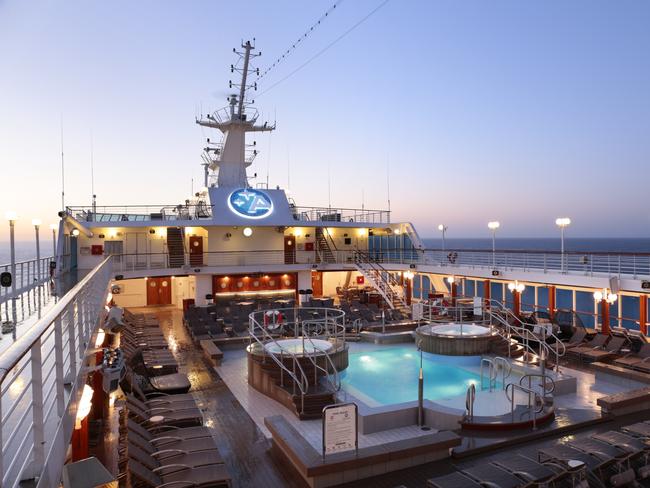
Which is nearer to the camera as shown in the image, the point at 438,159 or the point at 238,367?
the point at 238,367

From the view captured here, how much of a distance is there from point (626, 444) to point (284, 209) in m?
18.6

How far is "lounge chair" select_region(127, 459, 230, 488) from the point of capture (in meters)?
4.90

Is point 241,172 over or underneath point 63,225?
over

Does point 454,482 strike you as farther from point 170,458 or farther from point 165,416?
point 165,416

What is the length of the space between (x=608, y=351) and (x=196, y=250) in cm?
1712

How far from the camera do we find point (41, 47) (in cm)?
1875

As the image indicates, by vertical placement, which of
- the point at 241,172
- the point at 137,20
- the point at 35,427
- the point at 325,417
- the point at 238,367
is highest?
the point at 137,20

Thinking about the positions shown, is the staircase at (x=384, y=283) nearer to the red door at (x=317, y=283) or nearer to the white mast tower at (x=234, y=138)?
the red door at (x=317, y=283)

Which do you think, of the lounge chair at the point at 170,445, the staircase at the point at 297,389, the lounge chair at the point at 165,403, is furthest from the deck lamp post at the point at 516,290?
the lounge chair at the point at 170,445

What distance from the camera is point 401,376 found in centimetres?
1141

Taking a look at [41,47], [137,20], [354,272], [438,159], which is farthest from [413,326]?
[438,159]

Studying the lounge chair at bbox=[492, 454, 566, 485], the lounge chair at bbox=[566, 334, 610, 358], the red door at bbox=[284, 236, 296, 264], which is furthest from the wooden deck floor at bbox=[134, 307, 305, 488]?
the red door at bbox=[284, 236, 296, 264]

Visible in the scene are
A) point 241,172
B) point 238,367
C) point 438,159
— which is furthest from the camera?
point 438,159

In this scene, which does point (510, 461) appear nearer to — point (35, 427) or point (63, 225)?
point (35, 427)
